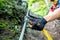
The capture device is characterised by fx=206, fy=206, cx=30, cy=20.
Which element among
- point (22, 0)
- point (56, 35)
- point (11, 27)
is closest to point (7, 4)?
point (11, 27)

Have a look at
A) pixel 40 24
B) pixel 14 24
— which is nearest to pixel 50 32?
pixel 14 24

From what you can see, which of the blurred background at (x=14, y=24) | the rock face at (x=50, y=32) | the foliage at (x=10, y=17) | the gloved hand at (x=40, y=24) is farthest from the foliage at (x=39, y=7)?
the gloved hand at (x=40, y=24)

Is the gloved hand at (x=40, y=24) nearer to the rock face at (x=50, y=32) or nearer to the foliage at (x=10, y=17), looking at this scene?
the foliage at (x=10, y=17)

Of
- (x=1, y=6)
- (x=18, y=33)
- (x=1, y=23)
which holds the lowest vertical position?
(x=18, y=33)

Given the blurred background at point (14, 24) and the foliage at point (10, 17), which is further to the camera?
the foliage at point (10, 17)

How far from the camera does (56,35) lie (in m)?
5.51

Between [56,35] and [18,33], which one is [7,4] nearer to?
[18,33]

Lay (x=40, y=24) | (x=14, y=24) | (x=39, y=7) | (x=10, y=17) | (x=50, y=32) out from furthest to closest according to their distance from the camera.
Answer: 1. (x=39, y=7)
2. (x=50, y=32)
3. (x=10, y=17)
4. (x=14, y=24)
5. (x=40, y=24)

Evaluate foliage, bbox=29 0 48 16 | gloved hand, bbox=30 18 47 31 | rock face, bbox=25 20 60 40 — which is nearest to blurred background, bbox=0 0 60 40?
rock face, bbox=25 20 60 40

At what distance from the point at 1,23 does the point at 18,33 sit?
459mm

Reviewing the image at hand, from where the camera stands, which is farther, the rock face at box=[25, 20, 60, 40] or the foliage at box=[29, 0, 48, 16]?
the foliage at box=[29, 0, 48, 16]

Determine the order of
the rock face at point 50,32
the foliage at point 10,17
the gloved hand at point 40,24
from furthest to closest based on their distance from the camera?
the rock face at point 50,32 → the foliage at point 10,17 → the gloved hand at point 40,24

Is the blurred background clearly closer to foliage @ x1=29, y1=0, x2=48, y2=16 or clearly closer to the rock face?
the rock face

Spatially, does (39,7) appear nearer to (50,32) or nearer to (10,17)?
(50,32)
